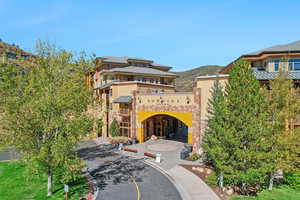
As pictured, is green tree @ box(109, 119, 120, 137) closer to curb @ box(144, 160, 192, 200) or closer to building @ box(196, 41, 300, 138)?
curb @ box(144, 160, 192, 200)

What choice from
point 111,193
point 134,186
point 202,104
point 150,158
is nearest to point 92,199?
point 111,193

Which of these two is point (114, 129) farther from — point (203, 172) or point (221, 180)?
point (221, 180)

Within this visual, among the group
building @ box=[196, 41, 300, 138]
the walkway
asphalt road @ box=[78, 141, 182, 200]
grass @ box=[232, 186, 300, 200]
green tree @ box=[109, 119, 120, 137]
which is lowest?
asphalt road @ box=[78, 141, 182, 200]

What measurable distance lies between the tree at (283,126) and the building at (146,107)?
10.4 meters

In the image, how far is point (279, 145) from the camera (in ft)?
44.4

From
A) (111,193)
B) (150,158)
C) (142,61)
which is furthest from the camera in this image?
(142,61)

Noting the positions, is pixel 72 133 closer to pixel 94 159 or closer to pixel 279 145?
pixel 94 159

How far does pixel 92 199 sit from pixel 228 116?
11.9 meters

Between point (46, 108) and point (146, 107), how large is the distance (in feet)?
61.7

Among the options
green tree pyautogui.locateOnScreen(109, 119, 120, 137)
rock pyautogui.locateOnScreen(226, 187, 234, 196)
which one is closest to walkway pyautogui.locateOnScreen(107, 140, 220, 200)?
rock pyautogui.locateOnScreen(226, 187, 234, 196)

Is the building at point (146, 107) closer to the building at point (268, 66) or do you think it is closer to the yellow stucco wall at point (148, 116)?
the yellow stucco wall at point (148, 116)

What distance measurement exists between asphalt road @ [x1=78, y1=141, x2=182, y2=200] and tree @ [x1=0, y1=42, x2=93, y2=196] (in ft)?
12.7

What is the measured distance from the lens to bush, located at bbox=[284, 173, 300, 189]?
47.0ft

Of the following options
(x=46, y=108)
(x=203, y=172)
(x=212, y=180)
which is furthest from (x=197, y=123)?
(x=46, y=108)
